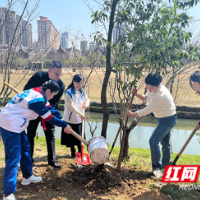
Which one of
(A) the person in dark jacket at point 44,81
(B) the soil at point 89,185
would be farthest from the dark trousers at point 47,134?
(B) the soil at point 89,185

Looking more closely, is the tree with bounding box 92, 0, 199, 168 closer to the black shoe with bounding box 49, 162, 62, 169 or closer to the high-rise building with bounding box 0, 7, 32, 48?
the black shoe with bounding box 49, 162, 62, 169

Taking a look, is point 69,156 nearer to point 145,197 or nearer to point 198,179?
point 145,197

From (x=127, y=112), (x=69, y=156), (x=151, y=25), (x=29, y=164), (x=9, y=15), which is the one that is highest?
(x=9, y=15)

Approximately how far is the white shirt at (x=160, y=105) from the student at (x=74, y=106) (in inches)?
49.1

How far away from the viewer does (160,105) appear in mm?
3369

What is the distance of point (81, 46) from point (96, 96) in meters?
14.2

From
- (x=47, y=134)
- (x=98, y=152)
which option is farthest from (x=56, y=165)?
(x=98, y=152)

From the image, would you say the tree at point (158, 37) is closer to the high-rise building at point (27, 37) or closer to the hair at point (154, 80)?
the hair at point (154, 80)

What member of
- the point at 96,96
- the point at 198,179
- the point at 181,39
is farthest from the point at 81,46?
the point at 96,96

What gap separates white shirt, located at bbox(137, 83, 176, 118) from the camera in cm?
332

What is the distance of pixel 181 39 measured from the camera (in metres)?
3.12

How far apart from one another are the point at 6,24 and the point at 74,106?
3.48 metres

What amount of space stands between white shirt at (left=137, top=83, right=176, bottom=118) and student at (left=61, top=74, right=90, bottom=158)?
125 centimetres

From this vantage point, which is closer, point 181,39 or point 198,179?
point 181,39
